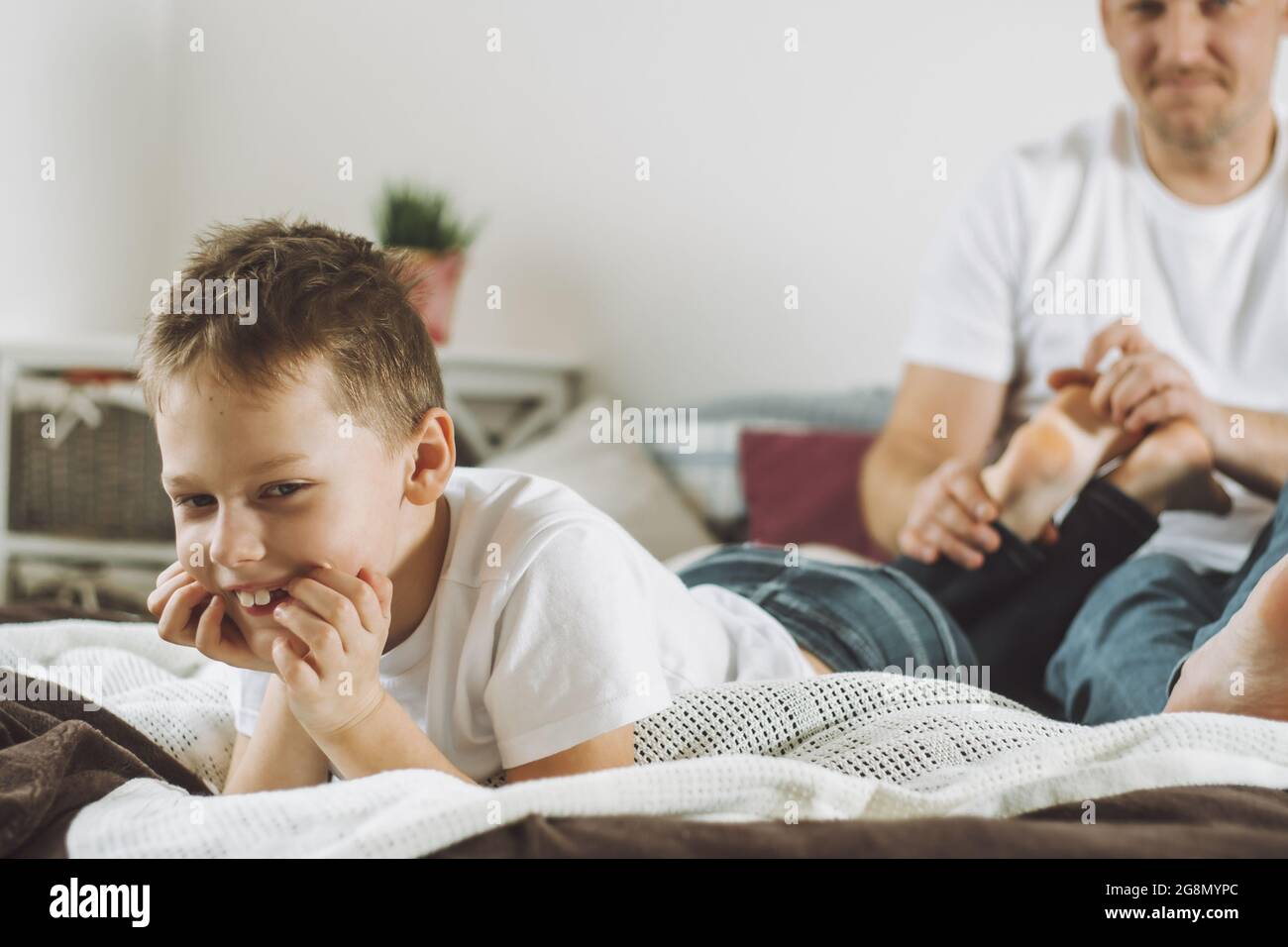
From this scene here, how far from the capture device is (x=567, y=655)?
76cm

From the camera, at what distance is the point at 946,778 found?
2.37 ft

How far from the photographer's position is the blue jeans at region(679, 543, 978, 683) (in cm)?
107

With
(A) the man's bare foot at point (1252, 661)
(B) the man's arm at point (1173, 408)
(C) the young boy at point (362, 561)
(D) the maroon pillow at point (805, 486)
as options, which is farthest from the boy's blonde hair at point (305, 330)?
(D) the maroon pillow at point (805, 486)

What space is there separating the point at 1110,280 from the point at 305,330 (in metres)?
1.12

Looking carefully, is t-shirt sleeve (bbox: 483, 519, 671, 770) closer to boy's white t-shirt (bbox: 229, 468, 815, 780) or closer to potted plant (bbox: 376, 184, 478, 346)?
boy's white t-shirt (bbox: 229, 468, 815, 780)

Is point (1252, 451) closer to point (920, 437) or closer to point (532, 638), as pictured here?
point (920, 437)

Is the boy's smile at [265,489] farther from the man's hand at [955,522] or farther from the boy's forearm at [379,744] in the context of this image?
the man's hand at [955,522]

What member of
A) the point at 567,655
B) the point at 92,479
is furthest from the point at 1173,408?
the point at 92,479

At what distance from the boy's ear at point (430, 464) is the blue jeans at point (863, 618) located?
396 mm

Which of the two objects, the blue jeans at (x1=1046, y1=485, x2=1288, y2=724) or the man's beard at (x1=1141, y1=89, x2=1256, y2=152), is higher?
the man's beard at (x1=1141, y1=89, x2=1256, y2=152)

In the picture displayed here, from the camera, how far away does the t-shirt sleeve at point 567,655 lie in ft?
2.44

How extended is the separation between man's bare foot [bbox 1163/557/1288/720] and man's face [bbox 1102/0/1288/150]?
2.73 feet

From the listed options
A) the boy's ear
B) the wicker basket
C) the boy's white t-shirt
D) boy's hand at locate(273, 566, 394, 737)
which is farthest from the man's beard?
the wicker basket
